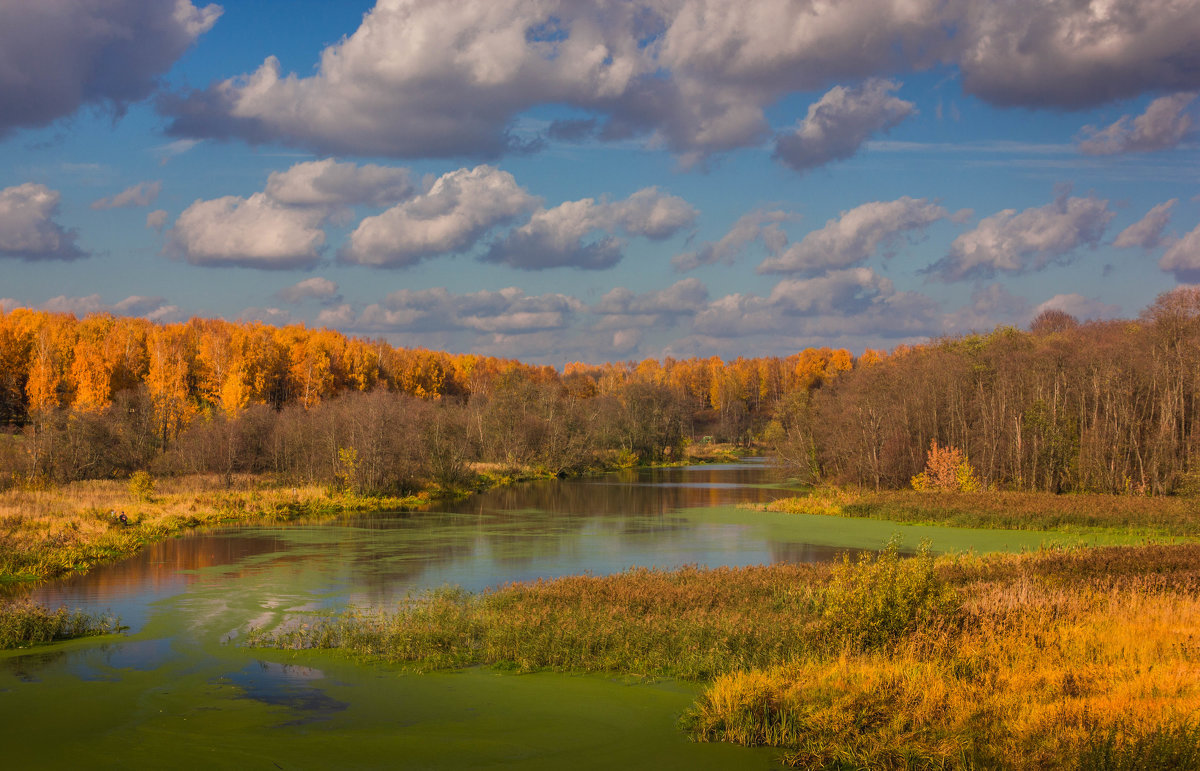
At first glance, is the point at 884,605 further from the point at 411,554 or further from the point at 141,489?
the point at 141,489

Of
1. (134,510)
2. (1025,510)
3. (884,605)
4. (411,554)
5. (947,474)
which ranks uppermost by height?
(884,605)

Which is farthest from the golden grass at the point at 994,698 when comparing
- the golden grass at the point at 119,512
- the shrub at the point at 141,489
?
the shrub at the point at 141,489

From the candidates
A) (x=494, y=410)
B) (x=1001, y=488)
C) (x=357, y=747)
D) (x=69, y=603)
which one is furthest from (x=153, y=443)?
(x=1001, y=488)

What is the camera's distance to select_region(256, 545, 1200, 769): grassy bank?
9.41 m

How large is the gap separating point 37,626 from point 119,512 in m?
20.2

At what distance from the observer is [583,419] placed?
8769cm

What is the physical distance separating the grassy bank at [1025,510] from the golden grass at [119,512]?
1062 inches

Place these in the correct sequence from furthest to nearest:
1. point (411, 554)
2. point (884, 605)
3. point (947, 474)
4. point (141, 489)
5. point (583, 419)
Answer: point (583, 419), point (947, 474), point (141, 489), point (411, 554), point (884, 605)

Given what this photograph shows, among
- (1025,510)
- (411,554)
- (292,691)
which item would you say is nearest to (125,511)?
(411,554)

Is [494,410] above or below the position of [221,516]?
above

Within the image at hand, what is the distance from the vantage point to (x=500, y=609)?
1803 cm

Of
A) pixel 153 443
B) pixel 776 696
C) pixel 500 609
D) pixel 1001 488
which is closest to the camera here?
pixel 776 696

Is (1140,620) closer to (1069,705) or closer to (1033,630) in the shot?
(1033,630)

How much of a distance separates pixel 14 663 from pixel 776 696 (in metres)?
13.2
